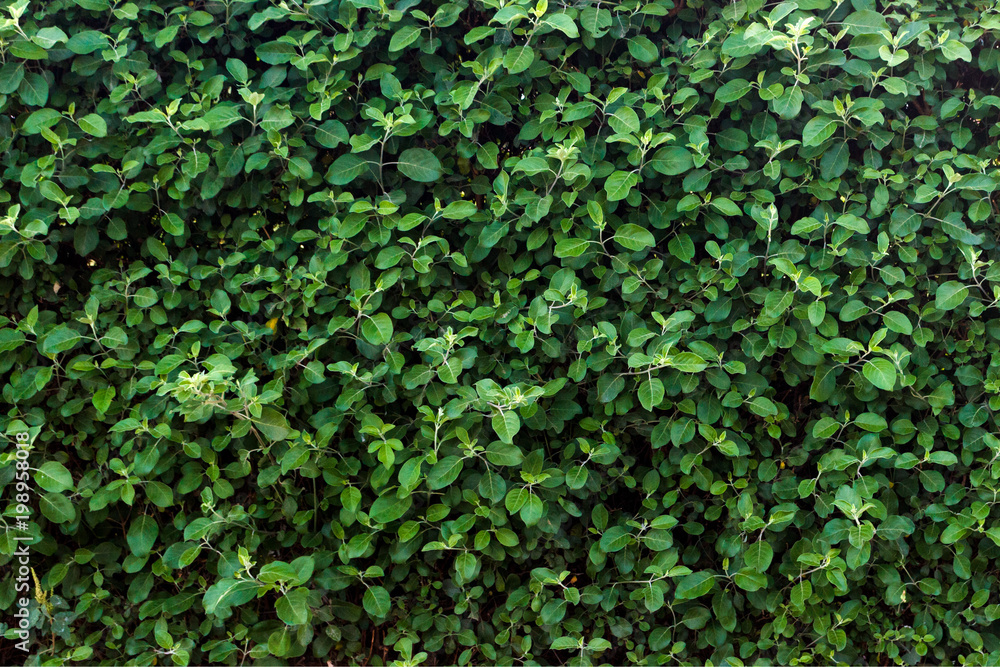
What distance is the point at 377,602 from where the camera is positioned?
2355 mm

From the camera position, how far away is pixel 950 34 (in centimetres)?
238

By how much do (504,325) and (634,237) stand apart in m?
0.55

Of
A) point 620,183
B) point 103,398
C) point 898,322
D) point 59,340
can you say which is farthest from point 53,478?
point 898,322

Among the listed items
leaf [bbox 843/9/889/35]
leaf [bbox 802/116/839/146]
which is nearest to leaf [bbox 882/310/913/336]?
leaf [bbox 802/116/839/146]

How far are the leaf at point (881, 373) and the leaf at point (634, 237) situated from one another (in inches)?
32.9

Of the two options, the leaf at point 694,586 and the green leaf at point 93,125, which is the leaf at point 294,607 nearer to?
the leaf at point 694,586

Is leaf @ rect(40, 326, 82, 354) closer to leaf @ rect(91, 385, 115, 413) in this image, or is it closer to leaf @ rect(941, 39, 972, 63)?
leaf @ rect(91, 385, 115, 413)

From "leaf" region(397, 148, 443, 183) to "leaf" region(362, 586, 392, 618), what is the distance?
1423 millimetres

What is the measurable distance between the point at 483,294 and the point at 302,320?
0.65m

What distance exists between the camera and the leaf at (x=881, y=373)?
2.25m

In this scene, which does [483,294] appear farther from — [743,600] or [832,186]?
[743,600]

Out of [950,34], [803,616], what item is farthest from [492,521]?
[950,34]

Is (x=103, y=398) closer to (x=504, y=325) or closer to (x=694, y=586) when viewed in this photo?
(x=504, y=325)

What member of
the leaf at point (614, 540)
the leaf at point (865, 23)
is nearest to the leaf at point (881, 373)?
the leaf at point (614, 540)
